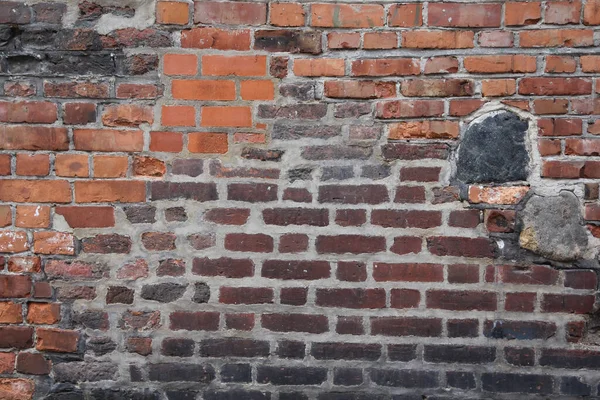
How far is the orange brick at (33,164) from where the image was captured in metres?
1.73

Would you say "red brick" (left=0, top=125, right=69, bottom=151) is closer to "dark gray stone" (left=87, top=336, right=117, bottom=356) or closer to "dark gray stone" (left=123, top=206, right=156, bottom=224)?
"dark gray stone" (left=123, top=206, right=156, bottom=224)

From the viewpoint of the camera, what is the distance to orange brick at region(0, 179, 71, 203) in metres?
1.73

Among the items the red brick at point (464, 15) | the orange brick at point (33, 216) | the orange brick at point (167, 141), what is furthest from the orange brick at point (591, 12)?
the orange brick at point (33, 216)

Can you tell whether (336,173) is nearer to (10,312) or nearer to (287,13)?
(287,13)

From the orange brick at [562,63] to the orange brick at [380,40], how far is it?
543mm

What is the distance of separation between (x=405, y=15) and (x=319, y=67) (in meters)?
0.35

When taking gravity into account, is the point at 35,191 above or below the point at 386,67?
below

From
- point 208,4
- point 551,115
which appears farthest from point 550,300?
point 208,4

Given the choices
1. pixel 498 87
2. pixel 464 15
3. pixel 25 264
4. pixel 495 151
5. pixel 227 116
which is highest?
pixel 464 15

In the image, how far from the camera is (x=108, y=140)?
1733mm

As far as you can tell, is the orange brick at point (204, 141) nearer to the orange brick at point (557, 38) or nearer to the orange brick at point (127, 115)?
the orange brick at point (127, 115)

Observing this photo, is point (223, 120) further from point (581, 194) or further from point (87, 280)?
point (581, 194)

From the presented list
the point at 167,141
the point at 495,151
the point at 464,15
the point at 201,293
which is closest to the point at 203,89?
the point at 167,141

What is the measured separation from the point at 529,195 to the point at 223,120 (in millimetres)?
1117
